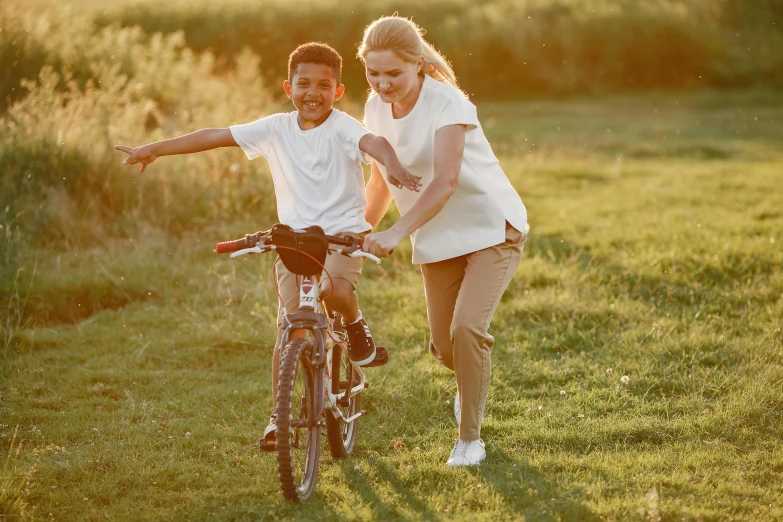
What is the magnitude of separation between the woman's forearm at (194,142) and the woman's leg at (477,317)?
140cm

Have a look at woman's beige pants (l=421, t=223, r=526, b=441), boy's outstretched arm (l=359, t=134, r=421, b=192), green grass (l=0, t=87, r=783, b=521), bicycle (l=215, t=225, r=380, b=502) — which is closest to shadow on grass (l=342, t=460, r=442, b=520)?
green grass (l=0, t=87, r=783, b=521)

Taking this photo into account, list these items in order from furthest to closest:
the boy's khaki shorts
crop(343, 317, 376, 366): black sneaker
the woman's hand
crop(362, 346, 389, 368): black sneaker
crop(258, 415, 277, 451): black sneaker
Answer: crop(362, 346, 389, 368): black sneaker < crop(343, 317, 376, 366): black sneaker < the boy's khaki shorts < crop(258, 415, 277, 451): black sneaker < the woman's hand

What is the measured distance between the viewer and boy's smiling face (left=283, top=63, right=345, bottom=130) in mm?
4570

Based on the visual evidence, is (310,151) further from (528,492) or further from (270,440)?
(528,492)

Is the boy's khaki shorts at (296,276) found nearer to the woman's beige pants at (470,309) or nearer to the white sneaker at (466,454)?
the woman's beige pants at (470,309)

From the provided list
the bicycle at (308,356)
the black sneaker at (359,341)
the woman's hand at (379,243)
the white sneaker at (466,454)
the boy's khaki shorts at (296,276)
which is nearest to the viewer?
the woman's hand at (379,243)

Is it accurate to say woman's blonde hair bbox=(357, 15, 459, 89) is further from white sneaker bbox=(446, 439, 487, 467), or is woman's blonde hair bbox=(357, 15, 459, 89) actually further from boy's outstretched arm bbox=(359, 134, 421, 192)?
white sneaker bbox=(446, 439, 487, 467)

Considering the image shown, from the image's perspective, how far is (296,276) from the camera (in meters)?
4.66

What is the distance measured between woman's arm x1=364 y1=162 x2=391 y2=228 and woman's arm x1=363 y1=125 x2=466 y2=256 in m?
0.60

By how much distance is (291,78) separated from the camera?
4680 millimetres

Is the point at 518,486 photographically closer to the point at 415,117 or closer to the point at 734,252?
the point at 415,117

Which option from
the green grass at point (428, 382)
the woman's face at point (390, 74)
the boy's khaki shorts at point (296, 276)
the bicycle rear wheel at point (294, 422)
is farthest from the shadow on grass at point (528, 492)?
the woman's face at point (390, 74)

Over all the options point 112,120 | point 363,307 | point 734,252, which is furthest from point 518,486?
point 112,120

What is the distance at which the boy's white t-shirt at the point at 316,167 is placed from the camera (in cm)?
459
